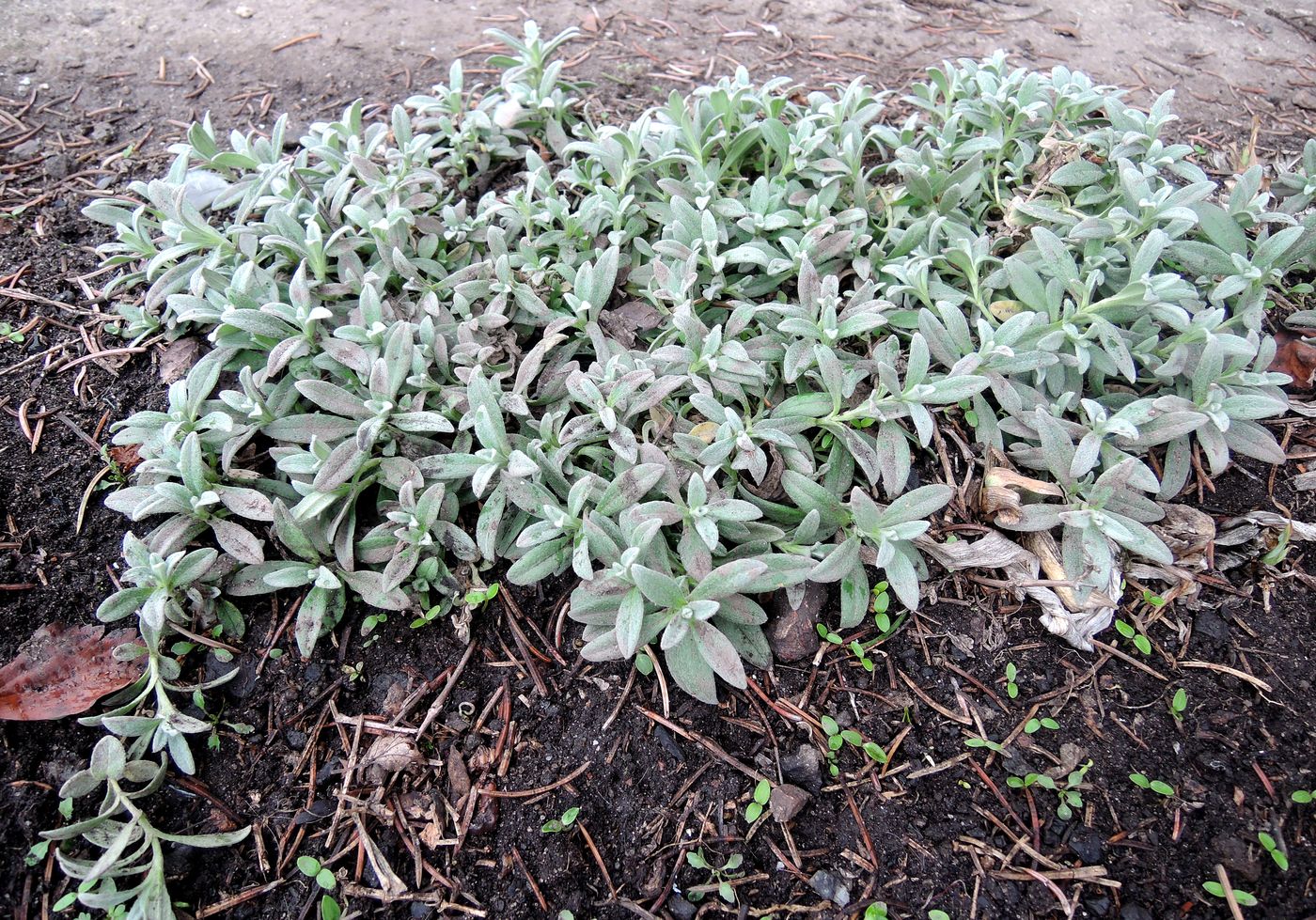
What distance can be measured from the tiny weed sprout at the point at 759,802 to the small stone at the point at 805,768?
0.27ft

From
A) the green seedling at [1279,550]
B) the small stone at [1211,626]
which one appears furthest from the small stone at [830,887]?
the green seedling at [1279,550]

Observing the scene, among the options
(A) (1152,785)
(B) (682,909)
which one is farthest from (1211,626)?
(B) (682,909)

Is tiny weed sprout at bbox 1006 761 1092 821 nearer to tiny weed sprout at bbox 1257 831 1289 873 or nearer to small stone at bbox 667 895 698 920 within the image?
tiny weed sprout at bbox 1257 831 1289 873

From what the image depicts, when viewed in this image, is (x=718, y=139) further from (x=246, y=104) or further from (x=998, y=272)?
(x=246, y=104)

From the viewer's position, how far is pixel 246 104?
4.36 metres

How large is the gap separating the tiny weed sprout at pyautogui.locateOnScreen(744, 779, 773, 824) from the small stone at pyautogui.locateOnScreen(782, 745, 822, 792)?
8cm

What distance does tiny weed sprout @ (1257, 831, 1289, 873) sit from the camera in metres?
2.10

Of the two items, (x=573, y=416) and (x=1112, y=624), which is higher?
(x=573, y=416)

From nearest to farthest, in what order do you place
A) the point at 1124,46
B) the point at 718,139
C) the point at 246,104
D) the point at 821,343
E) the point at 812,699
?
the point at 812,699 → the point at 821,343 → the point at 718,139 → the point at 246,104 → the point at 1124,46

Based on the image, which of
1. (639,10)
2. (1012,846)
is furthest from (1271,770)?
(639,10)

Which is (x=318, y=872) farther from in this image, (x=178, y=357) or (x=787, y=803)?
(x=178, y=357)

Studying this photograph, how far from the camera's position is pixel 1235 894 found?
2.07m

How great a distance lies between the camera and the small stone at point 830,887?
7.02 ft

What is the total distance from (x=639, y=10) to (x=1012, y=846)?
516 cm
